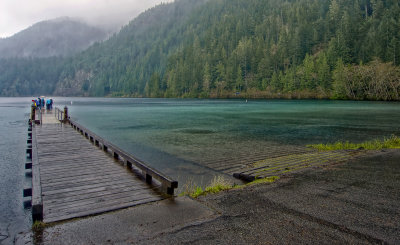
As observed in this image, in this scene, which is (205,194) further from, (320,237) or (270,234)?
(320,237)

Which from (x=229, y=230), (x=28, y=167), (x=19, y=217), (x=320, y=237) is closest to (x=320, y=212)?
(x=320, y=237)

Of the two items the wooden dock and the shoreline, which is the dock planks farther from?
the shoreline

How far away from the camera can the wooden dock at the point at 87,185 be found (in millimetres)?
6238

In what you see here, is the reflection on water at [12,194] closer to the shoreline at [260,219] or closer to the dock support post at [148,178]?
the shoreline at [260,219]

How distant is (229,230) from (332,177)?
5.03 meters

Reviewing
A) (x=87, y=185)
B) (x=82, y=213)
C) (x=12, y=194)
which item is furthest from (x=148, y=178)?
(x=12, y=194)

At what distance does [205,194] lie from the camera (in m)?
7.12

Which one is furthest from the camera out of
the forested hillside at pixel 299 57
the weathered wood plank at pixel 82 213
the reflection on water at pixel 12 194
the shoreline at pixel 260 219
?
the forested hillside at pixel 299 57

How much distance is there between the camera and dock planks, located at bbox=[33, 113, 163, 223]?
6.32 metres

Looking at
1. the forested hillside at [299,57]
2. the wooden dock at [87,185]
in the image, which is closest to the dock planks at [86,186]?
the wooden dock at [87,185]

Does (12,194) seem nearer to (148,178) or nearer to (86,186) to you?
(86,186)

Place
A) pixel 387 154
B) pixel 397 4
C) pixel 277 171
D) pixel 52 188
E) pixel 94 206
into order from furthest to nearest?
pixel 397 4 < pixel 387 154 < pixel 277 171 < pixel 52 188 < pixel 94 206

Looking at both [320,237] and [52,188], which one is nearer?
[320,237]

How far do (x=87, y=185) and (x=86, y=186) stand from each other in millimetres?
91
